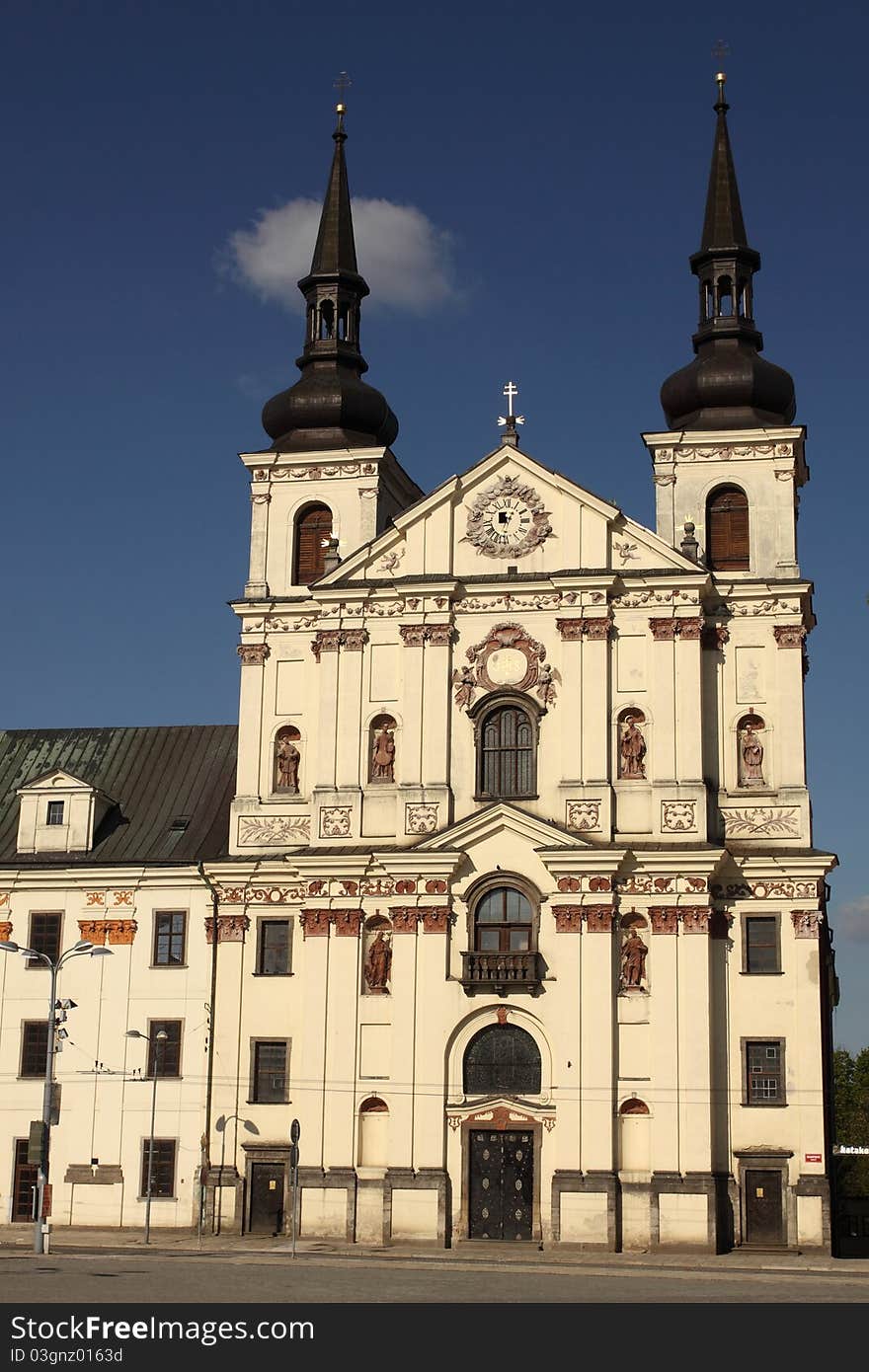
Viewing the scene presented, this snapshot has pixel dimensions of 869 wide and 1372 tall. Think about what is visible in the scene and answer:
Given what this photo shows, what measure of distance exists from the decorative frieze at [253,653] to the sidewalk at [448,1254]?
52.1 feet

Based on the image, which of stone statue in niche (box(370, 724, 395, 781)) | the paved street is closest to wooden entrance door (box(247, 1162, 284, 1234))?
the paved street

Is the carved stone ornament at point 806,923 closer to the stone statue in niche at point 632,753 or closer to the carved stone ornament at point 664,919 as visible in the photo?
the carved stone ornament at point 664,919

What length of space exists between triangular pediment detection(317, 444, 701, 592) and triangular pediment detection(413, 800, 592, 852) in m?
6.84

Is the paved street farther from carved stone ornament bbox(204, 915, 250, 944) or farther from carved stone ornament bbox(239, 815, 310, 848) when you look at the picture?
carved stone ornament bbox(239, 815, 310, 848)

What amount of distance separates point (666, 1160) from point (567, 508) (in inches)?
700

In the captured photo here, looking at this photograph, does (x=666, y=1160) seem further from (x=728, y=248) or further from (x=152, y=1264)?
(x=728, y=248)

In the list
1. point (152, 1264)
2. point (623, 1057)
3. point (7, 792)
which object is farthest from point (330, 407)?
point (152, 1264)

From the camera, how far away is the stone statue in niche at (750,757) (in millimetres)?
50125

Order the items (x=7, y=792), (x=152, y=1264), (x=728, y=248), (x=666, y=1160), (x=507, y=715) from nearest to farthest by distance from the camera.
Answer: (x=152, y=1264), (x=666, y=1160), (x=507, y=715), (x=728, y=248), (x=7, y=792)

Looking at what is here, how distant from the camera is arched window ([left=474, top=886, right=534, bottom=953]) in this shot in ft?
160

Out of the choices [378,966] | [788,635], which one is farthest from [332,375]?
[378,966]

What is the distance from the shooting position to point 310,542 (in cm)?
5506

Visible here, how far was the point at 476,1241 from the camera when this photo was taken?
4719cm

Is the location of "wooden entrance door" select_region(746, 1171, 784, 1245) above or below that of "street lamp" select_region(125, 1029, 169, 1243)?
below
